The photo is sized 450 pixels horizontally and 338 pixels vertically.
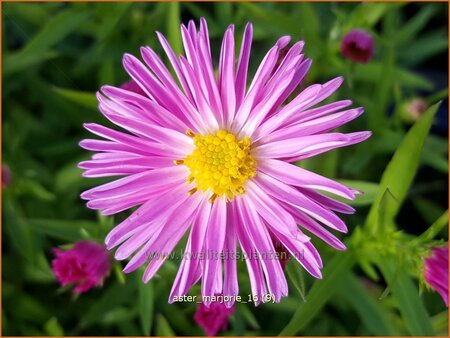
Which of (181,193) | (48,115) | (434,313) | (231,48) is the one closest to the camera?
(231,48)

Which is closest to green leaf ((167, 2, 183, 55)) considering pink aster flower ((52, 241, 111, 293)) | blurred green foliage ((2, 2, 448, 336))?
blurred green foliage ((2, 2, 448, 336))

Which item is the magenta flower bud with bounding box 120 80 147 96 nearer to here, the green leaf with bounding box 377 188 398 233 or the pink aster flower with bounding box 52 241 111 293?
the pink aster flower with bounding box 52 241 111 293

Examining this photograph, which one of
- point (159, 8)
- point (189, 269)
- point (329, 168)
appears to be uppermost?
point (159, 8)

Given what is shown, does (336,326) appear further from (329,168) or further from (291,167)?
(291,167)

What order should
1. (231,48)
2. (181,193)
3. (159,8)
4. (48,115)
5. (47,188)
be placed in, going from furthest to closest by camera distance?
(48,115)
(47,188)
(159,8)
(181,193)
(231,48)

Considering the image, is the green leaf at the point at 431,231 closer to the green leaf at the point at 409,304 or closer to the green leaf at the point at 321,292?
the green leaf at the point at 409,304

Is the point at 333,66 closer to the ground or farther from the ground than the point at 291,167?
farther from the ground

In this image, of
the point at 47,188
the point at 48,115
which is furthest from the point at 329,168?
the point at 48,115
